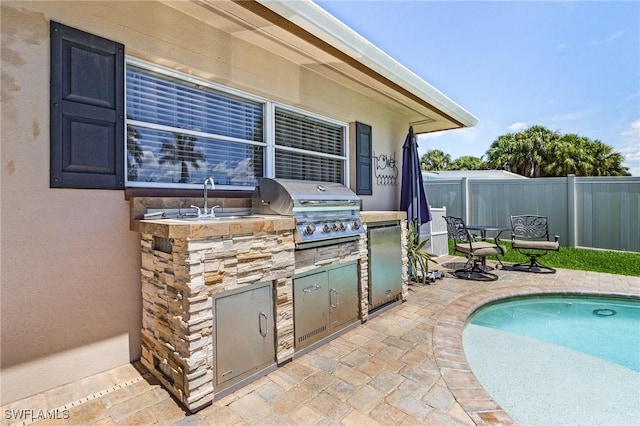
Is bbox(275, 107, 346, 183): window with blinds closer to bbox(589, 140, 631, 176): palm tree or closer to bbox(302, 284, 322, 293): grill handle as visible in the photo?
bbox(302, 284, 322, 293): grill handle

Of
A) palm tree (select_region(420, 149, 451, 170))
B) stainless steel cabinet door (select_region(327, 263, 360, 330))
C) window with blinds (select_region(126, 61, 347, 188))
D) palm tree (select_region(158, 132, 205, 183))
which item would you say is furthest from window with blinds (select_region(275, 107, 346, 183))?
palm tree (select_region(420, 149, 451, 170))

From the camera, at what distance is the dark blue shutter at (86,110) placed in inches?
101

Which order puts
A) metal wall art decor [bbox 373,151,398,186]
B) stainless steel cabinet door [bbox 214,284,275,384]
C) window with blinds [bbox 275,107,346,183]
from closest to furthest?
stainless steel cabinet door [bbox 214,284,275,384] < window with blinds [bbox 275,107,346,183] < metal wall art decor [bbox 373,151,398,186]

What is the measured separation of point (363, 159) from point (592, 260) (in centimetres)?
631

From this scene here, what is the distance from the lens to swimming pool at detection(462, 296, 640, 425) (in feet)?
8.62

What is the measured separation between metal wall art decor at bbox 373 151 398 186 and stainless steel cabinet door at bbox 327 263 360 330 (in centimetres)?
305

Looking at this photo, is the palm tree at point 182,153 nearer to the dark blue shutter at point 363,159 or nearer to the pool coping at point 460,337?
the dark blue shutter at point 363,159

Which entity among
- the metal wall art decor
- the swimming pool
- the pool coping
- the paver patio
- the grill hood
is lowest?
the swimming pool

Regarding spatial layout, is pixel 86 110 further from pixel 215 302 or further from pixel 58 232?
pixel 215 302

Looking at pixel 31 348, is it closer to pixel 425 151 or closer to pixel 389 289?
pixel 389 289

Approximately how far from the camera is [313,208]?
3.36 meters

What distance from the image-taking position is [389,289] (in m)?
4.55

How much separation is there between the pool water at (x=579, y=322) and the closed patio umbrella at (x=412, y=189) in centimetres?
210

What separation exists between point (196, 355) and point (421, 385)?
6.10ft
